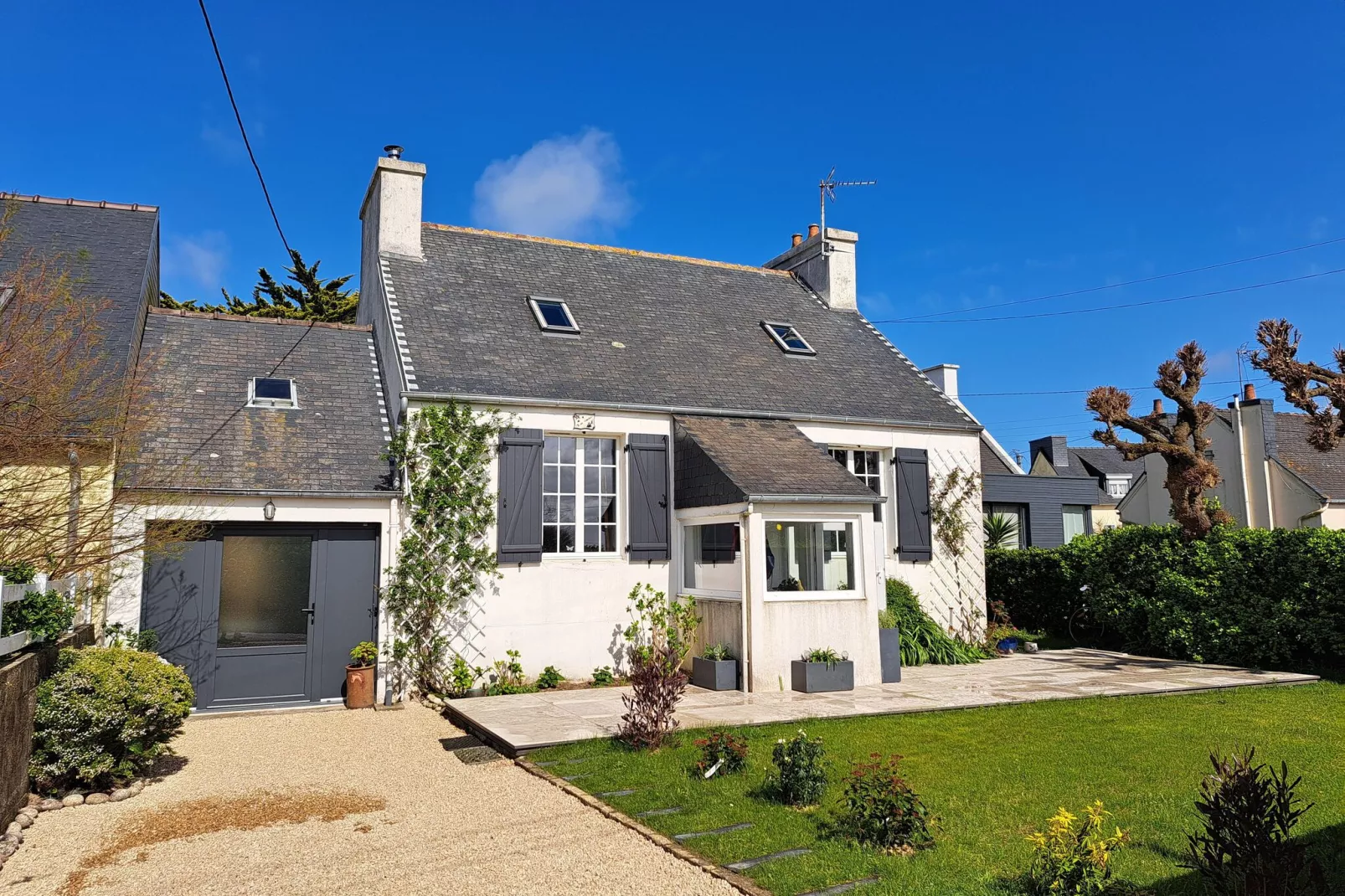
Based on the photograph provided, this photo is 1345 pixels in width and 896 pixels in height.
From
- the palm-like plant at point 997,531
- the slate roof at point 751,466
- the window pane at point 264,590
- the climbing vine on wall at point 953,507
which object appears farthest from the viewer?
the palm-like plant at point 997,531

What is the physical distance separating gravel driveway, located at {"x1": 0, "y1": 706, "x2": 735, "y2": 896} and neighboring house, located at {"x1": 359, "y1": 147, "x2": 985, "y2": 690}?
11.9 ft

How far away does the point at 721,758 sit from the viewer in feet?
22.1

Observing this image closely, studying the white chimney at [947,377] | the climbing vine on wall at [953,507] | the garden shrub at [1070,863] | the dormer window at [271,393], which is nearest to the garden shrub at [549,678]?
the dormer window at [271,393]

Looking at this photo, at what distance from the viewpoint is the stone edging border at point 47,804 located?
18.4 feet

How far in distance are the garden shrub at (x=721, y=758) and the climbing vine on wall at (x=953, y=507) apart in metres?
8.35

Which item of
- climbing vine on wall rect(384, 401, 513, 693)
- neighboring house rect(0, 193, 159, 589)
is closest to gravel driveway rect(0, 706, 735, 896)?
neighboring house rect(0, 193, 159, 589)

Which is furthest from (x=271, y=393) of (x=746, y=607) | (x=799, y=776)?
(x=799, y=776)

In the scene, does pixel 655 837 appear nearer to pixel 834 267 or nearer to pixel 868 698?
A: pixel 868 698

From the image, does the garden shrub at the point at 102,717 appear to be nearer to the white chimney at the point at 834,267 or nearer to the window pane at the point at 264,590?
the window pane at the point at 264,590

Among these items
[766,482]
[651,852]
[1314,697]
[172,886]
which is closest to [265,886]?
→ [172,886]

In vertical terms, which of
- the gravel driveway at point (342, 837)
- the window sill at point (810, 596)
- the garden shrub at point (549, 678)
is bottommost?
the gravel driveway at point (342, 837)

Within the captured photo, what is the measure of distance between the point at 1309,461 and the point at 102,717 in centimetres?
2822

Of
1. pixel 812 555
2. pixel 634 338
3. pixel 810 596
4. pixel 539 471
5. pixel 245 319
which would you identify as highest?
pixel 245 319

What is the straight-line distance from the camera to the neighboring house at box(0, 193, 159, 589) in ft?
27.5
